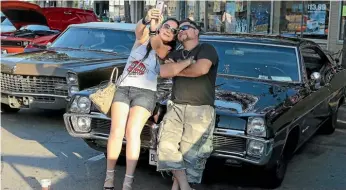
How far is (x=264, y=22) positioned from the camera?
15797 mm

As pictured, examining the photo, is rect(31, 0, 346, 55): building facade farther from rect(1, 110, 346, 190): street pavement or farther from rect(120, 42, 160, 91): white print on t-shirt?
rect(120, 42, 160, 91): white print on t-shirt

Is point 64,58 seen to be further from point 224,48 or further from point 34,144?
point 224,48

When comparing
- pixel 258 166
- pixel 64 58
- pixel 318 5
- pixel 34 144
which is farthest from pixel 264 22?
pixel 258 166

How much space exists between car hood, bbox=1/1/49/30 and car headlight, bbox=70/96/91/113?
7653 millimetres

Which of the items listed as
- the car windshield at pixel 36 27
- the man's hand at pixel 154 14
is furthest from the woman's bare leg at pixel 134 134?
the car windshield at pixel 36 27

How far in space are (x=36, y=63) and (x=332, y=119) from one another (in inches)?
170

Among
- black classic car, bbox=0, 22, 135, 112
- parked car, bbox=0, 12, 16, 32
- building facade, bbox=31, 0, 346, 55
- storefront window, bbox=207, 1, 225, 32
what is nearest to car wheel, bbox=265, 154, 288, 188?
black classic car, bbox=0, 22, 135, 112

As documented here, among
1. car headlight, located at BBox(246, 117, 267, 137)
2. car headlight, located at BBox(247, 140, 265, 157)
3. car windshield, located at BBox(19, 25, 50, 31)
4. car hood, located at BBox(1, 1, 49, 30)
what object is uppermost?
car hood, located at BBox(1, 1, 49, 30)

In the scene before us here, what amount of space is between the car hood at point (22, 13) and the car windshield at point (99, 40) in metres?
3.94

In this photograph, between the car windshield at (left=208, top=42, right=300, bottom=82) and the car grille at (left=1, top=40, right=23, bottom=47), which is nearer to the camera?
the car windshield at (left=208, top=42, right=300, bottom=82)

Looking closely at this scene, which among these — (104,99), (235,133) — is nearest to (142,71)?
(104,99)

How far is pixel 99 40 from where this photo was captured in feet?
27.7

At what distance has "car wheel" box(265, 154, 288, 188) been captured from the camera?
15.5 ft

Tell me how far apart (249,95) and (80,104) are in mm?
1676
